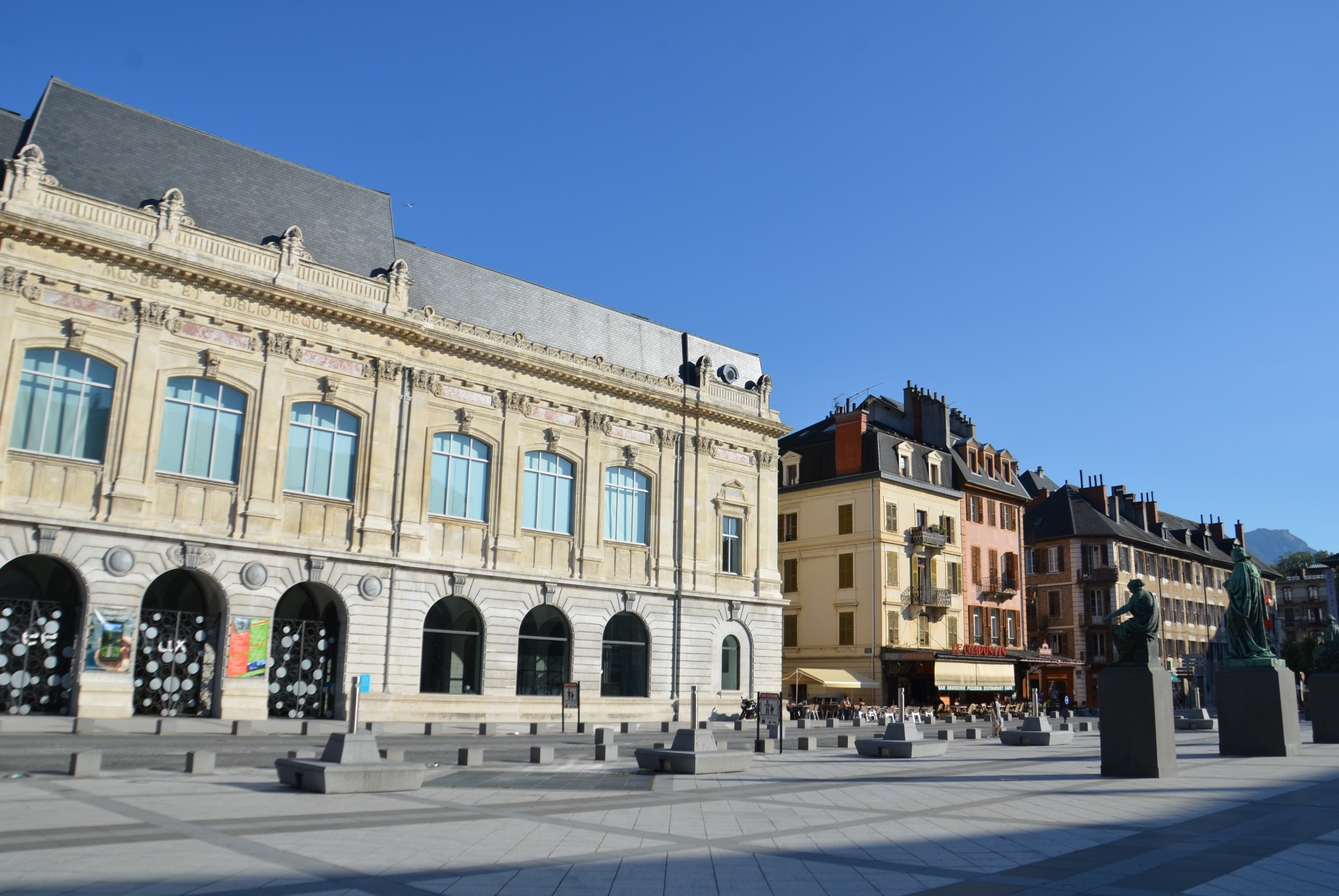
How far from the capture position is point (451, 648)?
39.2m

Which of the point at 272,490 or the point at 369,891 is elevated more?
the point at 272,490

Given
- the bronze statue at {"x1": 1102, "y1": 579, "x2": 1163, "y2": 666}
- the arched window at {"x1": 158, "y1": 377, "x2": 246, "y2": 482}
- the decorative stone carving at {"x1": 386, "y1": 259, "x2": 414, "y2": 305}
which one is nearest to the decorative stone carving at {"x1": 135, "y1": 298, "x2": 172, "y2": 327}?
the arched window at {"x1": 158, "y1": 377, "x2": 246, "y2": 482}

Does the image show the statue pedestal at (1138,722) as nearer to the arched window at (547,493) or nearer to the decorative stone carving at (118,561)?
the arched window at (547,493)

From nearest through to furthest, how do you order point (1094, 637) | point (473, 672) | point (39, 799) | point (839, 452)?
point (39, 799)
point (473, 672)
point (839, 452)
point (1094, 637)

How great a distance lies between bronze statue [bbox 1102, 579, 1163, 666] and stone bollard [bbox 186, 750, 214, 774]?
1728cm

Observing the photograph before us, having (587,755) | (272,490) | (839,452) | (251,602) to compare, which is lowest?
(587,755)

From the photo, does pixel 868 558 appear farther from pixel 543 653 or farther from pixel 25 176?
pixel 25 176

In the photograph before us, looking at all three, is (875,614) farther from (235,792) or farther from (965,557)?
(235,792)

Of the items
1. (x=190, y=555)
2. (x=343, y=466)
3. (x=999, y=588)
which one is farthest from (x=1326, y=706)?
(x=999, y=588)

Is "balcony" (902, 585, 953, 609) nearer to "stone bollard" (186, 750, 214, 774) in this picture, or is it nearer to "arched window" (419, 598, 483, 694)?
"arched window" (419, 598, 483, 694)

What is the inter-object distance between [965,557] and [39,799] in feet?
186

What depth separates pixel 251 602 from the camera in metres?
34.0

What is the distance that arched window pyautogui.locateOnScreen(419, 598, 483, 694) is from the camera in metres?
38.5

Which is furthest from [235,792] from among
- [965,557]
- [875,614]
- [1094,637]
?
[1094,637]
